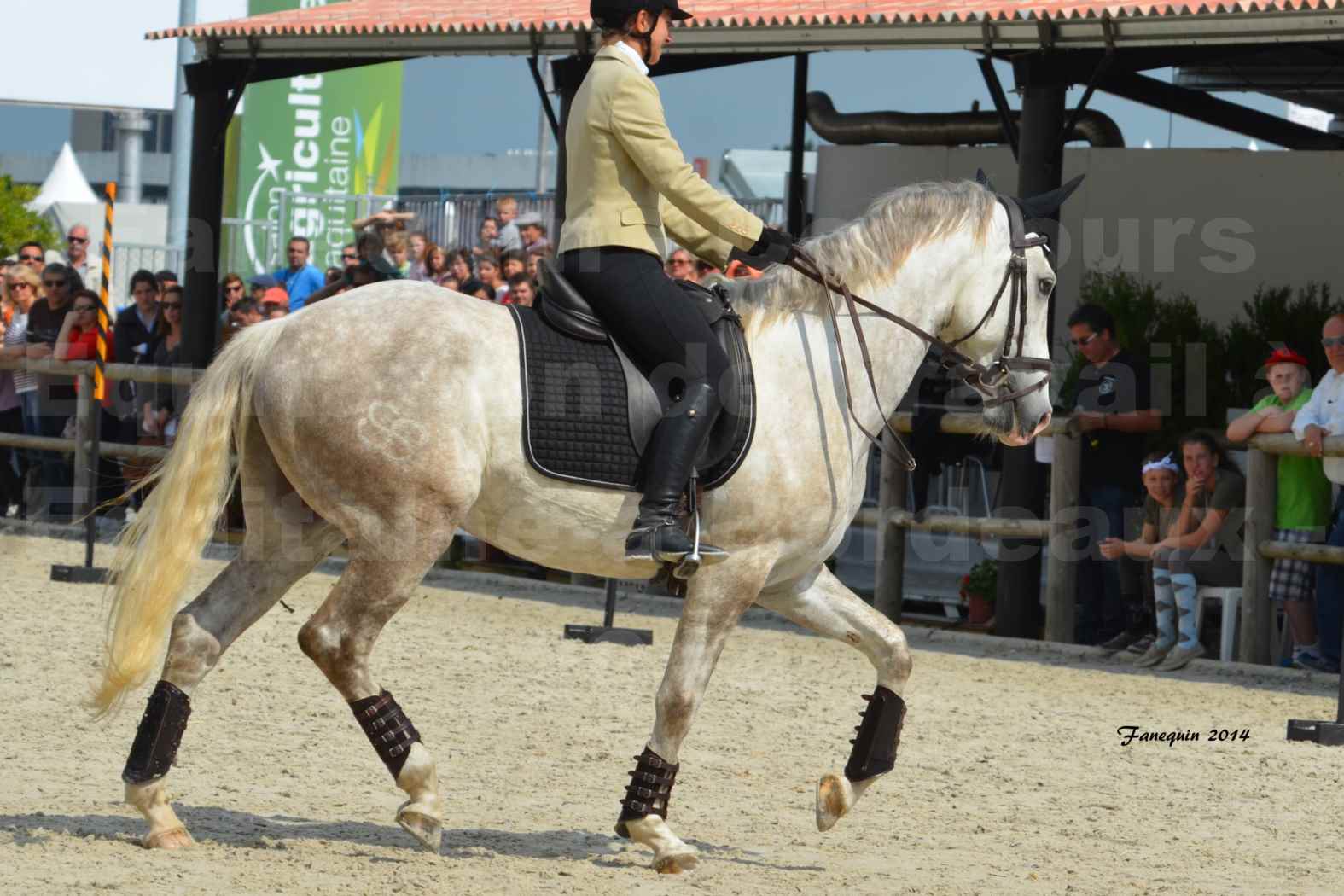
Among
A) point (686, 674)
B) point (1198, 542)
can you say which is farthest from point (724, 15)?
point (686, 674)

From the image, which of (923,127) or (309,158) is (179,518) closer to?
(923,127)

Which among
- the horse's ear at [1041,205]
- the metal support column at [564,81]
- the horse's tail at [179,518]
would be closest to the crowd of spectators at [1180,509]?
the metal support column at [564,81]

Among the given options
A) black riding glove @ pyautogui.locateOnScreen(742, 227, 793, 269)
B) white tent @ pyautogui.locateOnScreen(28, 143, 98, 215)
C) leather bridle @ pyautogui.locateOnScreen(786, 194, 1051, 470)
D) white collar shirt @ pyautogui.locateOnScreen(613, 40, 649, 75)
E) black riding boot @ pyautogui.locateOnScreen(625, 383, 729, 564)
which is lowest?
black riding boot @ pyautogui.locateOnScreen(625, 383, 729, 564)

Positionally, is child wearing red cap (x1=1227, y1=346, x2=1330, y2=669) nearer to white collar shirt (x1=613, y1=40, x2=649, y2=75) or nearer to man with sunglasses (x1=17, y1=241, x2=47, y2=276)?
white collar shirt (x1=613, y1=40, x2=649, y2=75)

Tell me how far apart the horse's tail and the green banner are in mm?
14903

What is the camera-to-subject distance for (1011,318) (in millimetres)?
6164

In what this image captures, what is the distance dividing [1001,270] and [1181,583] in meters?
4.45

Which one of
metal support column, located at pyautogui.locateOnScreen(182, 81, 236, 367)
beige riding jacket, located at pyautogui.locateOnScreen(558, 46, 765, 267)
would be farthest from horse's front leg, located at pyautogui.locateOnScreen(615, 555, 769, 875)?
metal support column, located at pyautogui.locateOnScreen(182, 81, 236, 367)

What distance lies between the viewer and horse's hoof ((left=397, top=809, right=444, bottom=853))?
5598 mm

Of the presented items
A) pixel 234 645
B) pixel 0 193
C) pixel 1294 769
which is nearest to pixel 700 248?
pixel 1294 769

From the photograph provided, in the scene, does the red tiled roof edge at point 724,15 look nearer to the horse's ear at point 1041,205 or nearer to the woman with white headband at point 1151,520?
the woman with white headband at point 1151,520

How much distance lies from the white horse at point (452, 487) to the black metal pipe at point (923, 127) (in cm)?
874

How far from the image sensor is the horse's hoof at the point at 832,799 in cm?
591

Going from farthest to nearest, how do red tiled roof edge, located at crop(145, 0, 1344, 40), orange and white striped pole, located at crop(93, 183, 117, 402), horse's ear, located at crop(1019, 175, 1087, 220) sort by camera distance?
orange and white striped pole, located at crop(93, 183, 117, 402)
red tiled roof edge, located at crop(145, 0, 1344, 40)
horse's ear, located at crop(1019, 175, 1087, 220)
